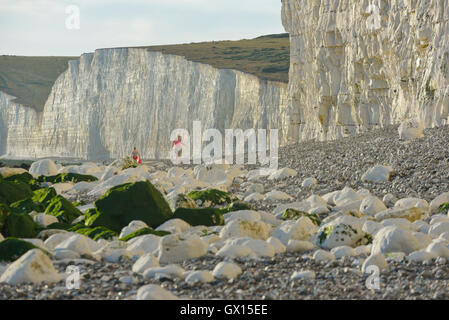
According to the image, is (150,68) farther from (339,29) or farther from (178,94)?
(339,29)

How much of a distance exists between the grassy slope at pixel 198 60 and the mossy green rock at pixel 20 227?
27138 mm

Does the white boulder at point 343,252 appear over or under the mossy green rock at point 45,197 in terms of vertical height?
over

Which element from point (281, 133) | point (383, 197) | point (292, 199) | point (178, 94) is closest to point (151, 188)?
point (292, 199)

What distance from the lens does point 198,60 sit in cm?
4647

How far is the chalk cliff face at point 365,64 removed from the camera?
1753 centimetres

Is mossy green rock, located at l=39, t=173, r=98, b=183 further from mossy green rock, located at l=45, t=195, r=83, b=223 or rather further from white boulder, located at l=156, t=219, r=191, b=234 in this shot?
white boulder, located at l=156, t=219, r=191, b=234

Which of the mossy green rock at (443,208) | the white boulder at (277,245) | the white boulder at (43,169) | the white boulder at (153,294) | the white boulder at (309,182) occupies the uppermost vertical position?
the white boulder at (153,294)

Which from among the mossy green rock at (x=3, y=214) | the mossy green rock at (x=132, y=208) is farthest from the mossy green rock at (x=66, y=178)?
the mossy green rock at (x=3, y=214)

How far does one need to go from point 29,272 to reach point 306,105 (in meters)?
23.3

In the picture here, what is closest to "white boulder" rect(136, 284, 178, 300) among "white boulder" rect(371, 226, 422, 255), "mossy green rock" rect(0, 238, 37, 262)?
"mossy green rock" rect(0, 238, 37, 262)

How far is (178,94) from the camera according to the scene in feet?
134

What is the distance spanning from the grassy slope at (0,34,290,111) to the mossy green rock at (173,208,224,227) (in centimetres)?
2643

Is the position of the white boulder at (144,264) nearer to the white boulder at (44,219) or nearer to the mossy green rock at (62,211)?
the white boulder at (44,219)

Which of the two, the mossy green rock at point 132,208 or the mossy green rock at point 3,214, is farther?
the mossy green rock at point 132,208
